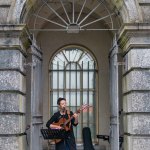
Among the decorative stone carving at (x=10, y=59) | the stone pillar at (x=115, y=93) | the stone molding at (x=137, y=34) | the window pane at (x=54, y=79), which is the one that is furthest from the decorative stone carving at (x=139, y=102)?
the window pane at (x=54, y=79)

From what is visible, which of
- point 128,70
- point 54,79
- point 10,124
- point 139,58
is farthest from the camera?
point 54,79

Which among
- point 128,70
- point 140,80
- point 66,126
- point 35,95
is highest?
point 128,70

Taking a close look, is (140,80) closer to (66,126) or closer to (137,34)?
(137,34)

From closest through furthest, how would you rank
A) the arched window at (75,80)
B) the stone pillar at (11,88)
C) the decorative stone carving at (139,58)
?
the stone pillar at (11,88) < the decorative stone carving at (139,58) < the arched window at (75,80)

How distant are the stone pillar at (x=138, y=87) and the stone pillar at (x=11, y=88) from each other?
2232mm

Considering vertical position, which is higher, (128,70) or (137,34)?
(137,34)

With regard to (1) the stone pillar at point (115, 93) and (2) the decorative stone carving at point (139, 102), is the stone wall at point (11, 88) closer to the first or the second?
(1) the stone pillar at point (115, 93)

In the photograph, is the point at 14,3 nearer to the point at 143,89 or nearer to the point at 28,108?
the point at 143,89

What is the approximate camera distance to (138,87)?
368 inches

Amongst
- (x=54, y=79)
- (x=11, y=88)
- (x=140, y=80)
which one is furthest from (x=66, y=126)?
(x=54, y=79)

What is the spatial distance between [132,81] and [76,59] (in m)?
4.51

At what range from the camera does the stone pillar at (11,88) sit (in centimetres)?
916

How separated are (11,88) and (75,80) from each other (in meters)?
4.54

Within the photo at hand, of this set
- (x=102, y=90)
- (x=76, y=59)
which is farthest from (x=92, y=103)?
(x=76, y=59)
